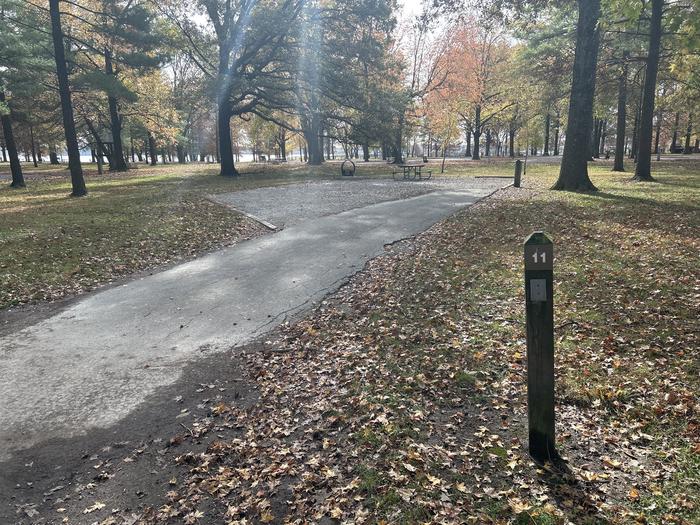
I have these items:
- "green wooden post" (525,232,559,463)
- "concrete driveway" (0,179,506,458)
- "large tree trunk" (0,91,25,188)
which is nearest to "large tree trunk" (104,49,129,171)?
"large tree trunk" (0,91,25,188)

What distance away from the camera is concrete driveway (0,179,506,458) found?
4.12m

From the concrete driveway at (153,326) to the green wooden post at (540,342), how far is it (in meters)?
3.26

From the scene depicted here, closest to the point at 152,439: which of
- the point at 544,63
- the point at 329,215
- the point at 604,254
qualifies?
the point at 604,254

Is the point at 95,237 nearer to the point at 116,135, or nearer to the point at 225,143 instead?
the point at 225,143

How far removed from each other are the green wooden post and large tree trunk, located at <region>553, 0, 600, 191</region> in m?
14.4

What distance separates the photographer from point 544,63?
74.2 ft

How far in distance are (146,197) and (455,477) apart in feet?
51.9

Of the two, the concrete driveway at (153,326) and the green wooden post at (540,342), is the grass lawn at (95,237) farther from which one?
the green wooden post at (540,342)

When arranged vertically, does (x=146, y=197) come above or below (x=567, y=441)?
above

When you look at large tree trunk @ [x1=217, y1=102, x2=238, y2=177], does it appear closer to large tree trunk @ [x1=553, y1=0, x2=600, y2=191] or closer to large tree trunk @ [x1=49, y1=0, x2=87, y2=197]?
large tree trunk @ [x1=49, y1=0, x2=87, y2=197]

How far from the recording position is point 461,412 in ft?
12.6

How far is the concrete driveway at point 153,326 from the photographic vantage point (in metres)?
4.12

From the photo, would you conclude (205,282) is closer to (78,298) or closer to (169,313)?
(169,313)

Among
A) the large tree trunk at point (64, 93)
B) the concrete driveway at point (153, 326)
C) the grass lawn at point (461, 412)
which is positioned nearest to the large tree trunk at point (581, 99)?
the concrete driveway at point (153, 326)
